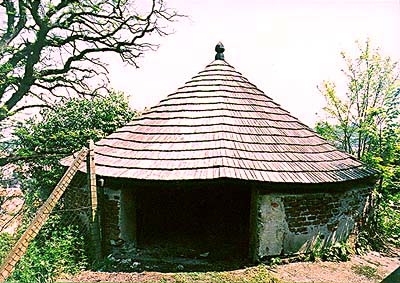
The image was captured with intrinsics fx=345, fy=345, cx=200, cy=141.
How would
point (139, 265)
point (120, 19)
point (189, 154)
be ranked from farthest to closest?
point (120, 19)
point (189, 154)
point (139, 265)

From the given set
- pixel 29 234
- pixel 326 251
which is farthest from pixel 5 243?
pixel 326 251

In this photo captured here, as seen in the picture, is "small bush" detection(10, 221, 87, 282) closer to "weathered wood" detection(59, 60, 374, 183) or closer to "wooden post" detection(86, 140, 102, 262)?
"wooden post" detection(86, 140, 102, 262)

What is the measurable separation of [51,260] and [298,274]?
3975 millimetres

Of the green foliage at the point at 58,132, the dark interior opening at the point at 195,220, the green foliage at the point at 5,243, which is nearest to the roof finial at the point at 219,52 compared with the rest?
the dark interior opening at the point at 195,220

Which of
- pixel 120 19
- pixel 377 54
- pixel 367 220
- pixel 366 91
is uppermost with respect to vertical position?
pixel 120 19

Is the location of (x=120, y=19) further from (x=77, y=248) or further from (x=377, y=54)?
(x=77, y=248)

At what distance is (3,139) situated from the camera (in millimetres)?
10875

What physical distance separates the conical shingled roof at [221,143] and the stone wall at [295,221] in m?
0.42

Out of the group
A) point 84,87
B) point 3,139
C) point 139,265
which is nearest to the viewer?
point 139,265

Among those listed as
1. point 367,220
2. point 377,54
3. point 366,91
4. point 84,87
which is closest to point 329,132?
point 366,91

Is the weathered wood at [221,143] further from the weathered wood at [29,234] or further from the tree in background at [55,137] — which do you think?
the tree in background at [55,137]

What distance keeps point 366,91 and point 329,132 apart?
1792 millimetres

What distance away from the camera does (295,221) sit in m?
6.19

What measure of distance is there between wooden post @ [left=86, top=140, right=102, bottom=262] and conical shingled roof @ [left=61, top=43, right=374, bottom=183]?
0.48 meters
